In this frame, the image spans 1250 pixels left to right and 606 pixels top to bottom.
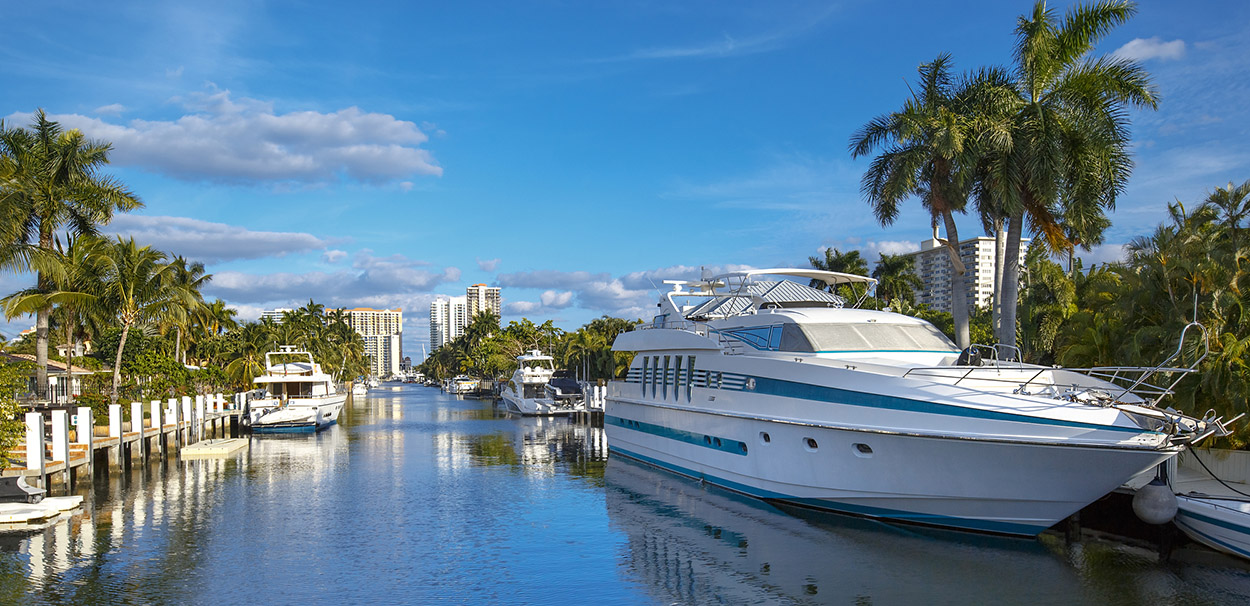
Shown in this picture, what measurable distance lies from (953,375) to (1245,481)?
5.83 m

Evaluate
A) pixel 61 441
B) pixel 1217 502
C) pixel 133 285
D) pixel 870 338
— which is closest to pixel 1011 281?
pixel 870 338

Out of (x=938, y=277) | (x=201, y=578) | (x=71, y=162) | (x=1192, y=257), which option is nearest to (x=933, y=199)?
(x=1192, y=257)

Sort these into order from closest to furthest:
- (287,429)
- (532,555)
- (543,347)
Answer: (532,555) < (287,429) < (543,347)

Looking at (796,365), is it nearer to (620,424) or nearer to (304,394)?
(620,424)

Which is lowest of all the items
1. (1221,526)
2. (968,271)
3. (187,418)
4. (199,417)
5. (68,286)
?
(1221,526)

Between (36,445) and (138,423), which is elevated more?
(36,445)

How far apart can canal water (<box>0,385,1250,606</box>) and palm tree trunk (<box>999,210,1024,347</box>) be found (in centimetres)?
719

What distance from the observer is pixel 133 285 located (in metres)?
37.4

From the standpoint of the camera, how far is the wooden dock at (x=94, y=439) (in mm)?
21359

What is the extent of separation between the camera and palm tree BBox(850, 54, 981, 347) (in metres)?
22.5

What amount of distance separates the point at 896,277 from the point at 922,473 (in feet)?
125

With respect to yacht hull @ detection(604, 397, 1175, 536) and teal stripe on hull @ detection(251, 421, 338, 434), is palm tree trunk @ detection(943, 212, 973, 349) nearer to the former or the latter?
yacht hull @ detection(604, 397, 1175, 536)

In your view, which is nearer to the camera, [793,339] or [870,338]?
[870,338]

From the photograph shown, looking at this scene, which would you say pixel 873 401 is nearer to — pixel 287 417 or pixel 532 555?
pixel 532 555
